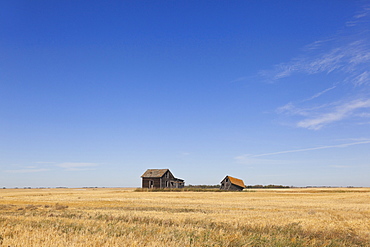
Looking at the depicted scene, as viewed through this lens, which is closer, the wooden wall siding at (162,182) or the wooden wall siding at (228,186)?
the wooden wall siding at (162,182)

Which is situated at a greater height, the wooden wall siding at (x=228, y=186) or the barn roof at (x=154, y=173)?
the barn roof at (x=154, y=173)

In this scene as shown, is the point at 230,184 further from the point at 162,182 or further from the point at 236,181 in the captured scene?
the point at 162,182

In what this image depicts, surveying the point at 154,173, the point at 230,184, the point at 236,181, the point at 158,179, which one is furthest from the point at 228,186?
the point at 154,173

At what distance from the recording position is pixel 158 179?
3767 inches

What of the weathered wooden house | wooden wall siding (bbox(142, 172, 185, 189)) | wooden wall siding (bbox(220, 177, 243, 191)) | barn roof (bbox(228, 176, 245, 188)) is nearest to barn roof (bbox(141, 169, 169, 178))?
the weathered wooden house

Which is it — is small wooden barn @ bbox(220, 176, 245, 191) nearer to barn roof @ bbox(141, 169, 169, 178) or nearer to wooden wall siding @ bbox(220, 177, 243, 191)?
wooden wall siding @ bbox(220, 177, 243, 191)

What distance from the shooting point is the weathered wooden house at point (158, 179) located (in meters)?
95.6

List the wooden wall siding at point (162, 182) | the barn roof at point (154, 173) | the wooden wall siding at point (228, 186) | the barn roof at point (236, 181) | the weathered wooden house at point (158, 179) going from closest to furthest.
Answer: the wooden wall siding at point (162, 182), the weathered wooden house at point (158, 179), the barn roof at point (154, 173), the wooden wall siding at point (228, 186), the barn roof at point (236, 181)

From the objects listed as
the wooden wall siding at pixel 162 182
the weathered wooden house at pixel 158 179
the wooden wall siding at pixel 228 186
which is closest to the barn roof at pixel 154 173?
the weathered wooden house at pixel 158 179

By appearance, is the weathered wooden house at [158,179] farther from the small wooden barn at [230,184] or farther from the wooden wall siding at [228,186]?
the small wooden barn at [230,184]

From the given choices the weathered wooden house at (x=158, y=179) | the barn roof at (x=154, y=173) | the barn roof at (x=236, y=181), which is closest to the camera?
the weathered wooden house at (x=158, y=179)

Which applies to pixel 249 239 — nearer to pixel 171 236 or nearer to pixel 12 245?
pixel 171 236

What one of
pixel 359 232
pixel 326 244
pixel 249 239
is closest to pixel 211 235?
pixel 249 239

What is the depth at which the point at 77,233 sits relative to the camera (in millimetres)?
12391
